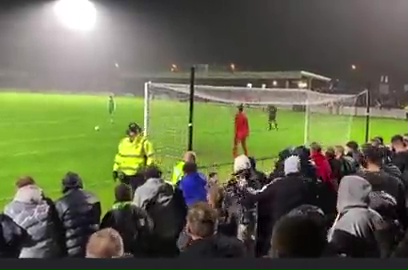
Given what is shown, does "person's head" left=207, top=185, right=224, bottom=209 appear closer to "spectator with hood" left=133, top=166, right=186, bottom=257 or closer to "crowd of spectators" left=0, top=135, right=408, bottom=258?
"crowd of spectators" left=0, top=135, right=408, bottom=258

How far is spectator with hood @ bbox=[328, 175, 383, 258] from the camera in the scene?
80.7 inches

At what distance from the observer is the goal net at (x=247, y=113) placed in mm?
5949

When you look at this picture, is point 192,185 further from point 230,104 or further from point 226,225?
point 230,104

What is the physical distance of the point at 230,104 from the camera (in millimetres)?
6281

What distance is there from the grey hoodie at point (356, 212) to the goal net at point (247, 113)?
135 inches

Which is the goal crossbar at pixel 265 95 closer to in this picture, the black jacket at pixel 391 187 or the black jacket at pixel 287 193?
the black jacket at pixel 287 193

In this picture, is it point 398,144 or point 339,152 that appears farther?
point 339,152

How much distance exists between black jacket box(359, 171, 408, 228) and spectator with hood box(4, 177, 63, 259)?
1186 millimetres

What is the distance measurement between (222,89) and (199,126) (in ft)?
1.20

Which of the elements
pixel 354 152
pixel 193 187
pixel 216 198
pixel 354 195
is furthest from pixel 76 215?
pixel 354 152

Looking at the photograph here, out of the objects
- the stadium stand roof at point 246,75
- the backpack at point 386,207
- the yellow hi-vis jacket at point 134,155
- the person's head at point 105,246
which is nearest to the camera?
the person's head at point 105,246

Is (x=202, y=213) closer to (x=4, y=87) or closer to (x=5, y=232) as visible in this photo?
(x=5, y=232)

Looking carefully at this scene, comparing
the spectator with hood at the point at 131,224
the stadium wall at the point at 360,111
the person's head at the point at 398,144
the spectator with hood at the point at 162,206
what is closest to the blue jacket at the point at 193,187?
the spectator with hood at the point at 162,206

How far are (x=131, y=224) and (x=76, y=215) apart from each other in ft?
0.95
